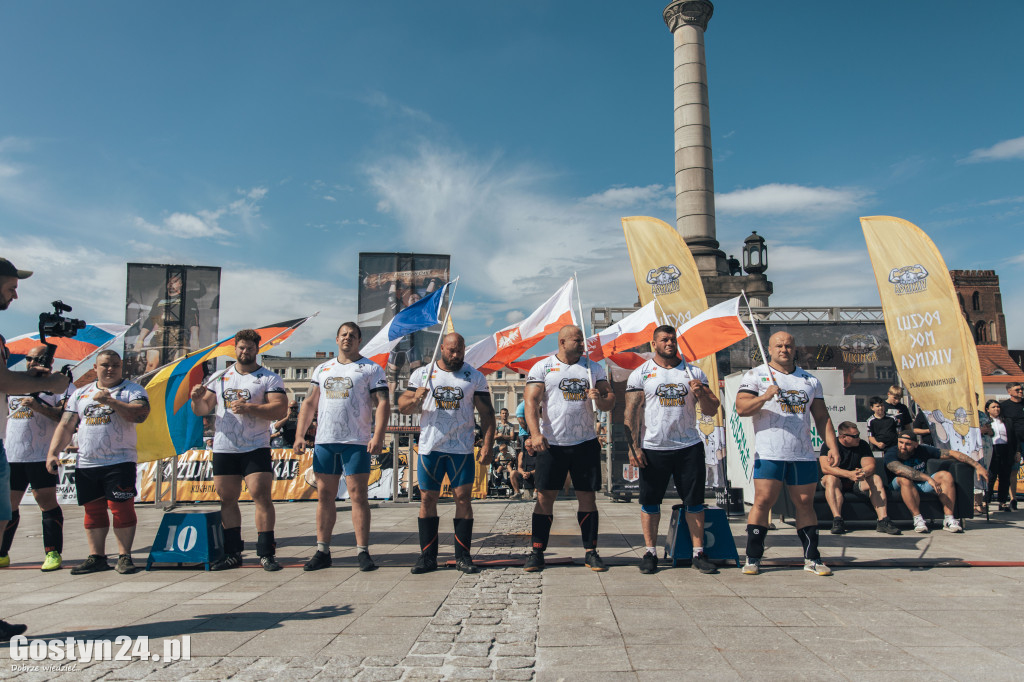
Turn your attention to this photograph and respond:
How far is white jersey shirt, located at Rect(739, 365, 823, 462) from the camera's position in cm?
541

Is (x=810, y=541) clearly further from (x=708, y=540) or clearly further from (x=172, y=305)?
(x=172, y=305)

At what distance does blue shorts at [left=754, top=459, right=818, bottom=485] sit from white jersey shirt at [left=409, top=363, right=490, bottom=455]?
7.71 feet

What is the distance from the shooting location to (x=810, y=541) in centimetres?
543

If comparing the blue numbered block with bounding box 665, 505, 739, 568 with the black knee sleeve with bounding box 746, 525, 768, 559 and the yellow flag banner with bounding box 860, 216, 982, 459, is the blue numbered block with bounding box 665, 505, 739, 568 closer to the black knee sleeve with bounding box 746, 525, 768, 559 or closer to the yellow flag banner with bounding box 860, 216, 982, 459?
the black knee sleeve with bounding box 746, 525, 768, 559

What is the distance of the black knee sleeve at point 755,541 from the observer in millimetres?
5371

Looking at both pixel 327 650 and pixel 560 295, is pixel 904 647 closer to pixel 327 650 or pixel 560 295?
pixel 327 650

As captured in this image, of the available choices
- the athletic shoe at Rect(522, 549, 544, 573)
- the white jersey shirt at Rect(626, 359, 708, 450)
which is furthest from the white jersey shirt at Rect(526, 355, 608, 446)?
the athletic shoe at Rect(522, 549, 544, 573)

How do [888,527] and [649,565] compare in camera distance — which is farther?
[888,527]

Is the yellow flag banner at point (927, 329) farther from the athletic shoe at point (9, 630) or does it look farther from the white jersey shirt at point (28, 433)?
the white jersey shirt at point (28, 433)

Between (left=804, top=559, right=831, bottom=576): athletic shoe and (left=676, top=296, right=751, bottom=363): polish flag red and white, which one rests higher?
(left=676, top=296, right=751, bottom=363): polish flag red and white

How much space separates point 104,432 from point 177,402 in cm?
159

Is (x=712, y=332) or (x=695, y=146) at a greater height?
(x=695, y=146)

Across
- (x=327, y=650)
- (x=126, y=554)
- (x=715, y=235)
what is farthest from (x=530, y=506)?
Result: (x=715, y=235)

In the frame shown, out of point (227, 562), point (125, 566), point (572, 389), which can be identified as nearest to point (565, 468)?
point (572, 389)
